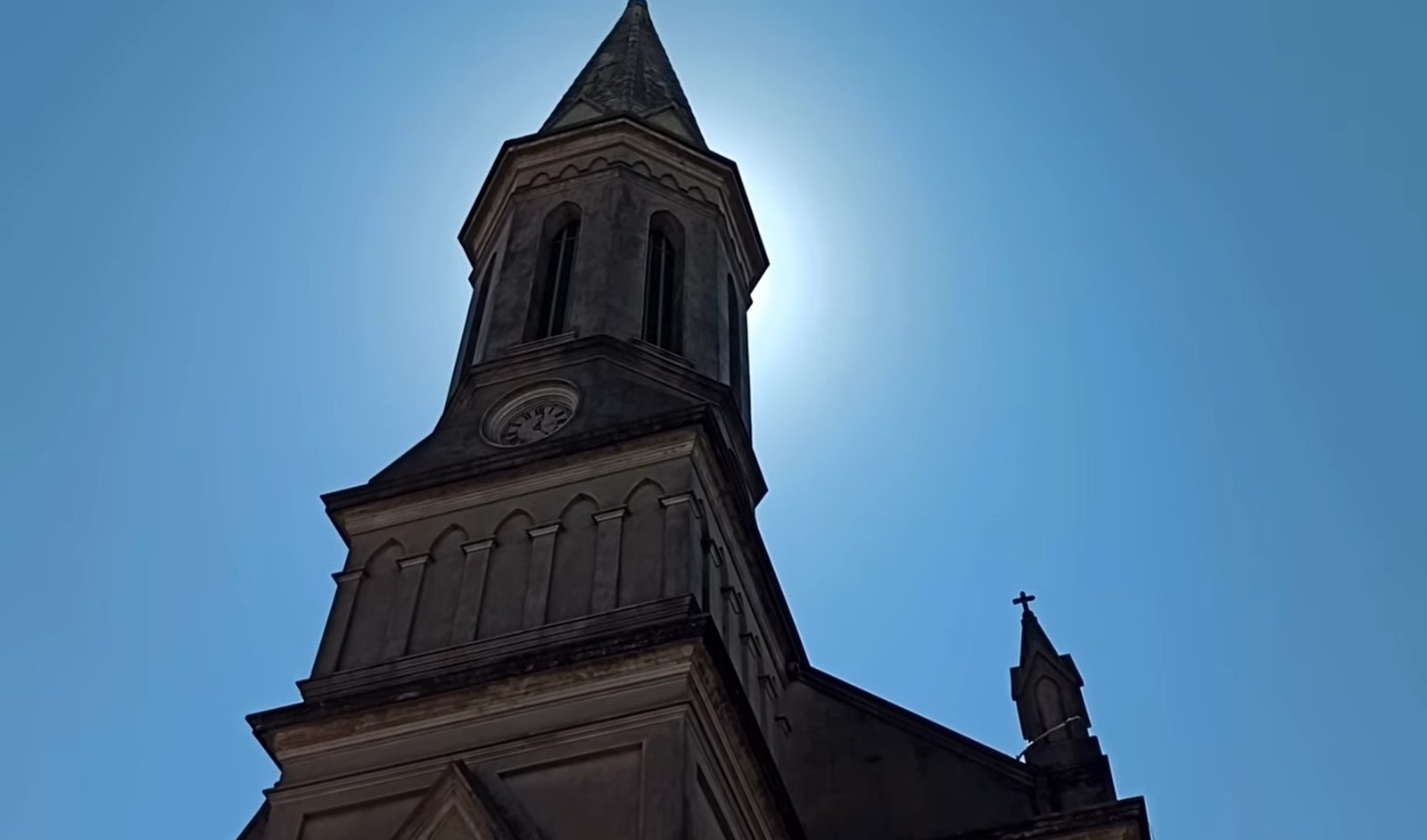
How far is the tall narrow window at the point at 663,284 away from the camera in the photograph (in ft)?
76.7

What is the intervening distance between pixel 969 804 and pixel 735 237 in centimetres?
1157

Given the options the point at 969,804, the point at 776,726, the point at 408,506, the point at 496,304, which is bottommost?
the point at 969,804

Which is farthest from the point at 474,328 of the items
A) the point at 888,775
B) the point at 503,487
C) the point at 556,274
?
the point at 888,775

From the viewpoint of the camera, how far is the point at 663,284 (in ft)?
80.2

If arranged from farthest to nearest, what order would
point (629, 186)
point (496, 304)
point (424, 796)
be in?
point (629, 186), point (496, 304), point (424, 796)

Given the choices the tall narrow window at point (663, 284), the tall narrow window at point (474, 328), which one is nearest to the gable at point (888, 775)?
the tall narrow window at point (663, 284)

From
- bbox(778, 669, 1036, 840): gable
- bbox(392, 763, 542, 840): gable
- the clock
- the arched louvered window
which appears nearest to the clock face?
the clock

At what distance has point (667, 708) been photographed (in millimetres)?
15953

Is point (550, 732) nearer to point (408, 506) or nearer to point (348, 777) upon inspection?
point (348, 777)

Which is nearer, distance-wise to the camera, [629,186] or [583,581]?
[583,581]

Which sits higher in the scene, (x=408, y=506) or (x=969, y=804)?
(x=408, y=506)

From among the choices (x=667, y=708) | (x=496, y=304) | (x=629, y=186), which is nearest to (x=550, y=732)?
(x=667, y=708)

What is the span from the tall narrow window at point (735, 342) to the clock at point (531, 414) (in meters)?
2.86

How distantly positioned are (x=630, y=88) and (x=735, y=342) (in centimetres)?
654
